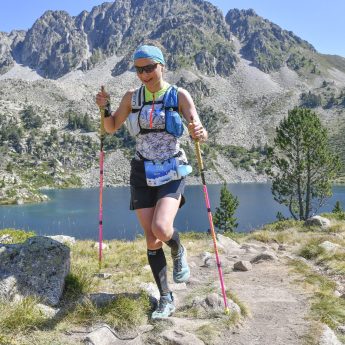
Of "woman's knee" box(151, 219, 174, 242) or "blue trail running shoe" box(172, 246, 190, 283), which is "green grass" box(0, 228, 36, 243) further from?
"woman's knee" box(151, 219, 174, 242)

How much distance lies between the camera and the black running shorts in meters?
6.05

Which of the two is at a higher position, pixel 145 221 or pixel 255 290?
pixel 145 221

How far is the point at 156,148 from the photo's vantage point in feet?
20.2

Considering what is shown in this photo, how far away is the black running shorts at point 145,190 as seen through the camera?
6.05 meters

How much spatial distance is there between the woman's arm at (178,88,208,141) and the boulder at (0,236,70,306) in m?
3.26

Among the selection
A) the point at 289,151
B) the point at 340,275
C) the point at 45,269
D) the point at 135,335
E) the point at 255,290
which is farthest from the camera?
the point at 289,151

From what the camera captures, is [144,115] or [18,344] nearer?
[18,344]

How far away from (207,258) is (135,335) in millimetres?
6068

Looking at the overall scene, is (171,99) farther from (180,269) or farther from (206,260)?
(206,260)

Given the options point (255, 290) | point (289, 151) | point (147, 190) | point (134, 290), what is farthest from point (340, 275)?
point (289, 151)

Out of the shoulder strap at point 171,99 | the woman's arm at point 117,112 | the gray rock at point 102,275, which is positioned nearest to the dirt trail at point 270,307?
the gray rock at point 102,275

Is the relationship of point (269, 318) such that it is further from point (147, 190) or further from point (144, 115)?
point (144, 115)

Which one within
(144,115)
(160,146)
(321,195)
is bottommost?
(321,195)

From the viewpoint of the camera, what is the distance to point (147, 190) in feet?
20.4
